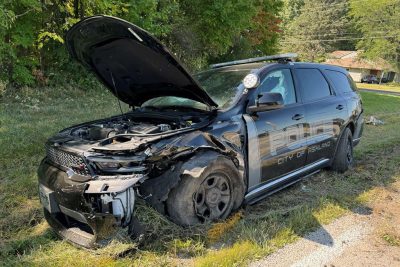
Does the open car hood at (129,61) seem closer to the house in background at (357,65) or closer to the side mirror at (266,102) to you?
the side mirror at (266,102)

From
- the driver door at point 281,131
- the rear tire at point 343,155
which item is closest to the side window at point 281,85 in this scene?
the driver door at point 281,131

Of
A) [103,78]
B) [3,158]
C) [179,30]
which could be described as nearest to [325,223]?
[103,78]

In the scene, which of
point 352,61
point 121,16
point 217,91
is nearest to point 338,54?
point 352,61

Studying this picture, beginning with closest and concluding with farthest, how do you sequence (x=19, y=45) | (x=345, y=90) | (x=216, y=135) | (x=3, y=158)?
(x=216, y=135) → (x=3, y=158) → (x=345, y=90) → (x=19, y=45)

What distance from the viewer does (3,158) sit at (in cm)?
578

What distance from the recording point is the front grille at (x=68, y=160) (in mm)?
3230

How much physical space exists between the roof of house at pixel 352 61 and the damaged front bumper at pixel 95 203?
186 ft

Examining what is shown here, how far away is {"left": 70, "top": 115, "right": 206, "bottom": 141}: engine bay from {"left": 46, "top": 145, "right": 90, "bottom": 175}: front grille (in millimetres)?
315

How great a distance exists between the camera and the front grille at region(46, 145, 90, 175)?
3.23 m

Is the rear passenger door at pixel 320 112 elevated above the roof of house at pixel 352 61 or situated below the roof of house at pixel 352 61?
above

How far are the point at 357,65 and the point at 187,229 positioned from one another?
199ft

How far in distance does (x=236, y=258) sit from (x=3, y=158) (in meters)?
4.29

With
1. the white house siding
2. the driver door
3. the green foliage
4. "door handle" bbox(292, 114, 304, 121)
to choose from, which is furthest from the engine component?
the white house siding

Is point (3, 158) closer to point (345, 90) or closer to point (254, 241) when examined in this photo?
point (254, 241)
